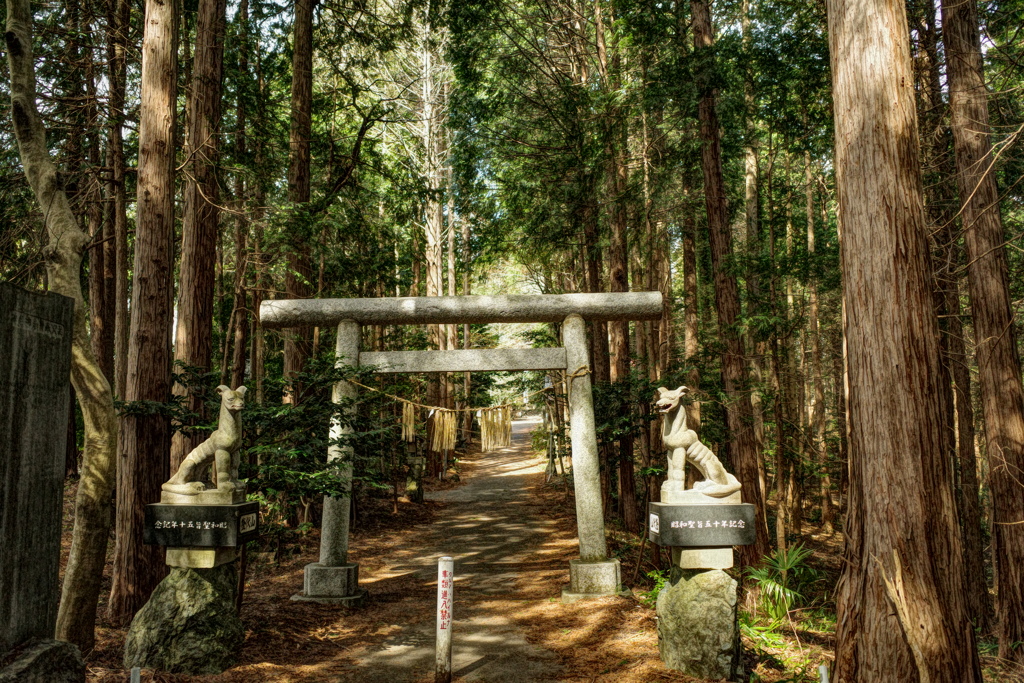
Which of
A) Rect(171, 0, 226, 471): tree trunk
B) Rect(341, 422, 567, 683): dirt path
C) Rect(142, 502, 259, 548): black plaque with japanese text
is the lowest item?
Rect(341, 422, 567, 683): dirt path

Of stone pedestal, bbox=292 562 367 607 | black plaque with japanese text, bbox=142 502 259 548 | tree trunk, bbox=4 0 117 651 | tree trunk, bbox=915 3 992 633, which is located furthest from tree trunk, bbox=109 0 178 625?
tree trunk, bbox=915 3 992 633

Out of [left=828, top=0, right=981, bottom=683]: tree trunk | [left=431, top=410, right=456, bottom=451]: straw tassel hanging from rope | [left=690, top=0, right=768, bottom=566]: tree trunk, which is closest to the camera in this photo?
[left=828, top=0, right=981, bottom=683]: tree trunk

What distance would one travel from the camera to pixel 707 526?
5277 millimetres

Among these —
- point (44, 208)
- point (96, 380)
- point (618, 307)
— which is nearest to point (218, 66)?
point (44, 208)

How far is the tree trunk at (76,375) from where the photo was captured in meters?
4.60

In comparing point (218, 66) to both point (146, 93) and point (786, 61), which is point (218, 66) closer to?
point (146, 93)

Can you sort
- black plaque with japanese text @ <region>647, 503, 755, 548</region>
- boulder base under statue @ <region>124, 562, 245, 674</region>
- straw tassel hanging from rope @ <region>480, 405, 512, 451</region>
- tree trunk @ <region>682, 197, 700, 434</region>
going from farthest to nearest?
tree trunk @ <region>682, 197, 700, 434</region> < straw tassel hanging from rope @ <region>480, 405, 512, 451</region> < black plaque with japanese text @ <region>647, 503, 755, 548</region> < boulder base under statue @ <region>124, 562, 245, 674</region>

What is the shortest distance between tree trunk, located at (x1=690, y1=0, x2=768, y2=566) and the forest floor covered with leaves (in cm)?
184

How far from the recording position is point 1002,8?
29.2ft

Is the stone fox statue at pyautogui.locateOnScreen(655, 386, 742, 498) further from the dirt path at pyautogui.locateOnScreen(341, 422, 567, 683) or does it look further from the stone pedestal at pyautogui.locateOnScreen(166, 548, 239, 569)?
the stone pedestal at pyautogui.locateOnScreen(166, 548, 239, 569)

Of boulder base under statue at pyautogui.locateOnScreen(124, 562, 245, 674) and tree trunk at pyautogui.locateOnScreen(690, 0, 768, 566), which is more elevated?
tree trunk at pyautogui.locateOnScreen(690, 0, 768, 566)

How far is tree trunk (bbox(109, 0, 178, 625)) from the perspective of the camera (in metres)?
6.06

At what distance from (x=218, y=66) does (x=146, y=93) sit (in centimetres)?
254

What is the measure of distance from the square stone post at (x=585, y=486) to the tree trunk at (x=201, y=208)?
473 centimetres
